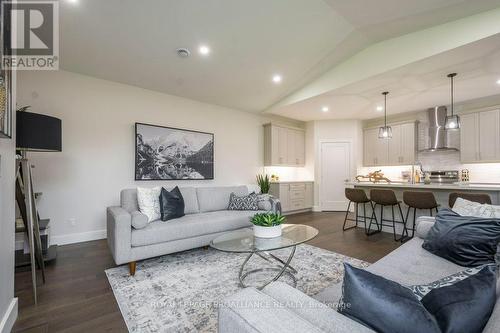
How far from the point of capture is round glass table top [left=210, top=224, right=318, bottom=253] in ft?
6.81

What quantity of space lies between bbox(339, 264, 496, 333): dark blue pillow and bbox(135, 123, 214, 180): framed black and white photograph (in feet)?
13.4

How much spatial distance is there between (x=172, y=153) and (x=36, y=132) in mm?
2438

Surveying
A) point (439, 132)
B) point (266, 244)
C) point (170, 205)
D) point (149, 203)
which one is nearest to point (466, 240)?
point (266, 244)

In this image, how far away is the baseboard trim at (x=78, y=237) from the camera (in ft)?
11.4

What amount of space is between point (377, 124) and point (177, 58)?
17.9 feet

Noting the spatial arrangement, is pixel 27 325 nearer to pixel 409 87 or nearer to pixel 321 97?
pixel 321 97

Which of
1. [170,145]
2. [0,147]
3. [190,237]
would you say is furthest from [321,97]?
[0,147]

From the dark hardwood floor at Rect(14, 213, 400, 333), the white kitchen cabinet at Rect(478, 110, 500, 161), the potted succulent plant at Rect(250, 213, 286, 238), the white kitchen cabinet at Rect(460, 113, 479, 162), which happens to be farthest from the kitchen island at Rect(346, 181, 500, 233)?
the potted succulent plant at Rect(250, 213, 286, 238)

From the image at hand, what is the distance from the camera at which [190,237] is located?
2934mm

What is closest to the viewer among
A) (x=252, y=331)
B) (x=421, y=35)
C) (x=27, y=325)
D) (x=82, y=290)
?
(x=252, y=331)

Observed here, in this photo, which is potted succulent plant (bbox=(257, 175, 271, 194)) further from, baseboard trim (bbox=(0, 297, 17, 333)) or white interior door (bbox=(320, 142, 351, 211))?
baseboard trim (bbox=(0, 297, 17, 333))

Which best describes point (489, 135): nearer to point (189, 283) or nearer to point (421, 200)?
point (421, 200)

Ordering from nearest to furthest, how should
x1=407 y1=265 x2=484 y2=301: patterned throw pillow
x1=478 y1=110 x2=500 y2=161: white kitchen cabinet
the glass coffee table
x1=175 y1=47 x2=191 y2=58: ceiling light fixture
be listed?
x1=407 y1=265 x2=484 y2=301: patterned throw pillow
the glass coffee table
x1=175 y1=47 x2=191 y2=58: ceiling light fixture
x1=478 y1=110 x2=500 y2=161: white kitchen cabinet

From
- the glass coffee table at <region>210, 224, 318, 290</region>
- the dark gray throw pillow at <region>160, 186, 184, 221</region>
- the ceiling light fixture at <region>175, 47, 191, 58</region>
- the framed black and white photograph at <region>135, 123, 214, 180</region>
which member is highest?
the ceiling light fixture at <region>175, 47, 191, 58</region>
